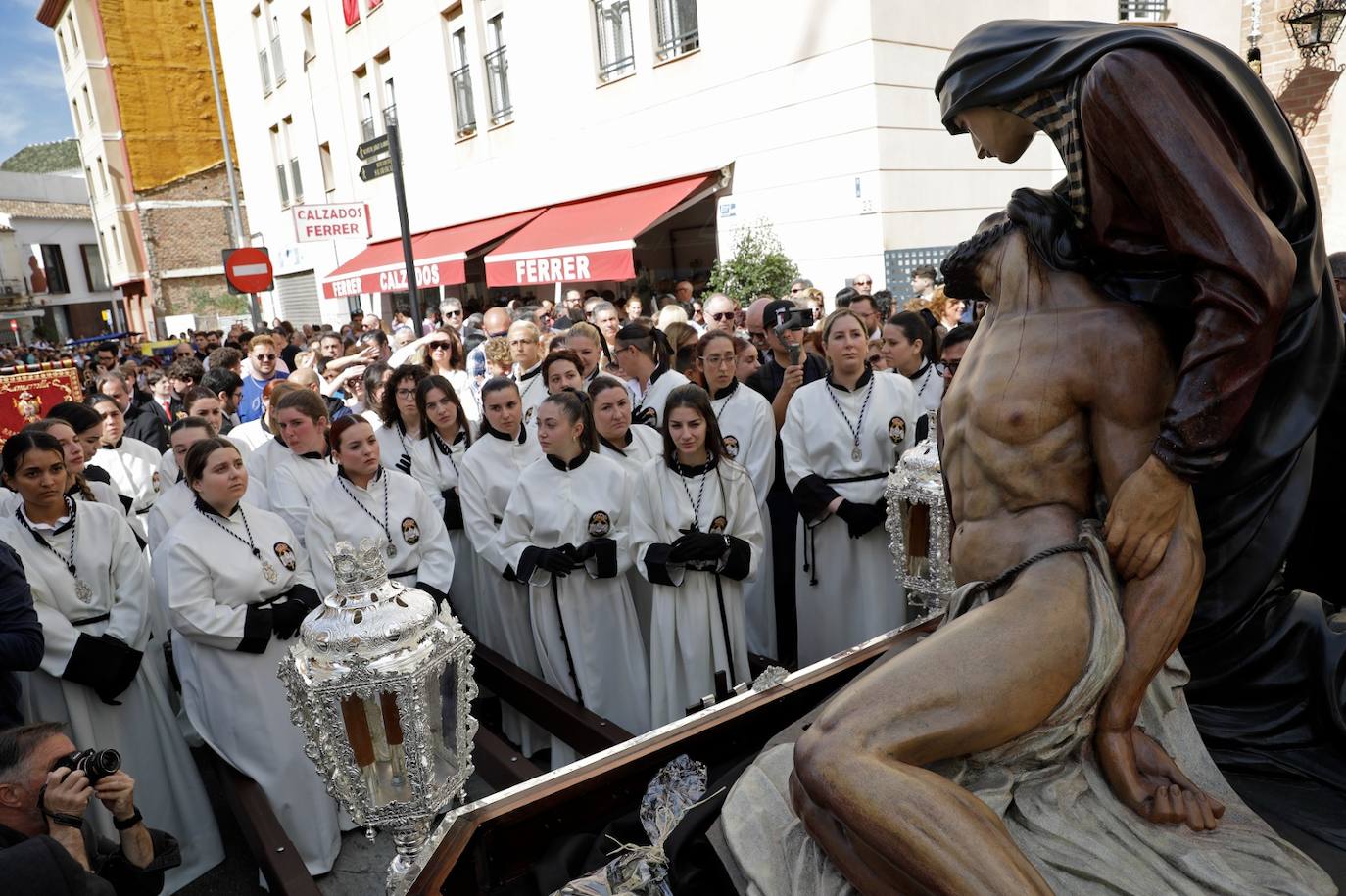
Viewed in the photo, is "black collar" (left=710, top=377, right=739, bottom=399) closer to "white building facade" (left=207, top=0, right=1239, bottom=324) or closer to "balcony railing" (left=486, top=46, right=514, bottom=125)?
"white building facade" (left=207, top=0, right=1239, bottom=324)

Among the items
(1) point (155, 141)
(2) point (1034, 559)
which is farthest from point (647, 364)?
(1) point (155, 141)

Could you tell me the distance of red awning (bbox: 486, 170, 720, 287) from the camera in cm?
1177

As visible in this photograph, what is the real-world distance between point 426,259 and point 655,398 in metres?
12.3

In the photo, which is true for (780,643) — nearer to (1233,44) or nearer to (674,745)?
(674,745)

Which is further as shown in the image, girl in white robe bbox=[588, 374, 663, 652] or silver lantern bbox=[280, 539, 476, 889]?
girl in white robe bbox=[588, 374, 663, 652]

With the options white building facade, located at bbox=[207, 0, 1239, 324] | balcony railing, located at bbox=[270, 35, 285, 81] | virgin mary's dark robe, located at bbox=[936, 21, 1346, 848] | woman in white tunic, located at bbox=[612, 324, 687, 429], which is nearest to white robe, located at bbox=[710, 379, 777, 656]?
woman in white tunic, located at bbox=[612, 324, 687, 429]

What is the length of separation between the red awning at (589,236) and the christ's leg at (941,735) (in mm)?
10106

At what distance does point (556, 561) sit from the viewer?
4.12m

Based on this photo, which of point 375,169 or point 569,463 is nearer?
point 569,463

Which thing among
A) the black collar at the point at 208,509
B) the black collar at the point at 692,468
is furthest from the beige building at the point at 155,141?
the black collar at the point at 692,468

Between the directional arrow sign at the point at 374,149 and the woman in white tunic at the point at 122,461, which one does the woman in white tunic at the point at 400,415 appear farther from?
the directional arrow sign at the point at 374,149

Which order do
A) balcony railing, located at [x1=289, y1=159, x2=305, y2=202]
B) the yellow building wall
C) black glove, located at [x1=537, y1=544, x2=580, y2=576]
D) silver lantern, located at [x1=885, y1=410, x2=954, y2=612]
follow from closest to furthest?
silver lantern, located at [x1=885, y1=410, x2=954, y2=612] < black glove, located at [x1=537, y1=544, x2=580, y2=576] < balcony railing, located at [x1=289, y1=159, x2=305, y2=202] < the yellow building wall

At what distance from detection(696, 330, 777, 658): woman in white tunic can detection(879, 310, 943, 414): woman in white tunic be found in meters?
0.93

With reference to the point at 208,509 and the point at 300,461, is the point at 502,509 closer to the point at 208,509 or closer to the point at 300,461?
the point at 300,461
